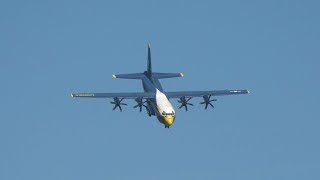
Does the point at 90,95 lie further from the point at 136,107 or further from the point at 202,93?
the point at 202,93

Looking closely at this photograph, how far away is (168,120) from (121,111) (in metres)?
13.9

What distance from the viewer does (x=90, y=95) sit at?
16975cm

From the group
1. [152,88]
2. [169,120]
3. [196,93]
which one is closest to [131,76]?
[152,88]

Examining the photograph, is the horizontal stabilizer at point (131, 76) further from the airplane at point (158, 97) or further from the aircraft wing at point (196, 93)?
the aircraft wing at point (196, 93)

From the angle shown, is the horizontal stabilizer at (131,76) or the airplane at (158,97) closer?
the airplane at (158,97)

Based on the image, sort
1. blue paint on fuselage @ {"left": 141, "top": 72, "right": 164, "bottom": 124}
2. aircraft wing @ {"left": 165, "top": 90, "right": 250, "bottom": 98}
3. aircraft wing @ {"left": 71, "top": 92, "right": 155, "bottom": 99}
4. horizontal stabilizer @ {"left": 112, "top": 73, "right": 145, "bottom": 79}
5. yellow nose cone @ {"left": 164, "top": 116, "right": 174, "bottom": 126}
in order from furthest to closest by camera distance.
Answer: horizontal stabilizer @ {"left": 112, "top": 73, "right": 145, "bottom": 79} → aircraft wing @ {"left": 165, "top": 90, "right": 250, "bottom": 98} → aircraft wing @ {"left": 71, "top": 92, "right": 155, "bottom": 99} → blue paint on fuselage @ {"left": 141, "top": 72, "right": 164, "bottom": 124} → yellow nose cone @ {"left": 164, "top": 116, "right": 174, "bottom": 126}

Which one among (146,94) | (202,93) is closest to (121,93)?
(146,94)

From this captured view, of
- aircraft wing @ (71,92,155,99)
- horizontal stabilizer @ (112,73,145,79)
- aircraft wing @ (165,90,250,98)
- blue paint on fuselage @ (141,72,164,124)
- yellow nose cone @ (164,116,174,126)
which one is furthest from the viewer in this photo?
horizontal stabilizer @ (112,73,145,79)

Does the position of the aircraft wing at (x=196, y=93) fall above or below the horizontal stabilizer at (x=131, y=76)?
below

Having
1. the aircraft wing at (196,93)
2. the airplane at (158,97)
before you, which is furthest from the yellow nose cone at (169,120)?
the aircraft wing at (196,93)

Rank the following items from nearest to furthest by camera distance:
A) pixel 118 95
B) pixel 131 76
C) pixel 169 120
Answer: pixel 169 120
pixel 118 95
pixel 131 76

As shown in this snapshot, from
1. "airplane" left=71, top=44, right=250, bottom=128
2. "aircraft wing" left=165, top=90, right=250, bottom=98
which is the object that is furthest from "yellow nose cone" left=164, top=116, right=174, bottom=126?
"aircraft wing" left=165, top=90, right=250, bottom=98

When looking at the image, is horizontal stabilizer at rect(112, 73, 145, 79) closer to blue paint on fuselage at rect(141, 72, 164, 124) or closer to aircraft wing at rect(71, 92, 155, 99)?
blue paint on fuselage at rect(141, 72, 164, 124)

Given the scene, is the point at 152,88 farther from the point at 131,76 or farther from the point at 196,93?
the point at 131,76
